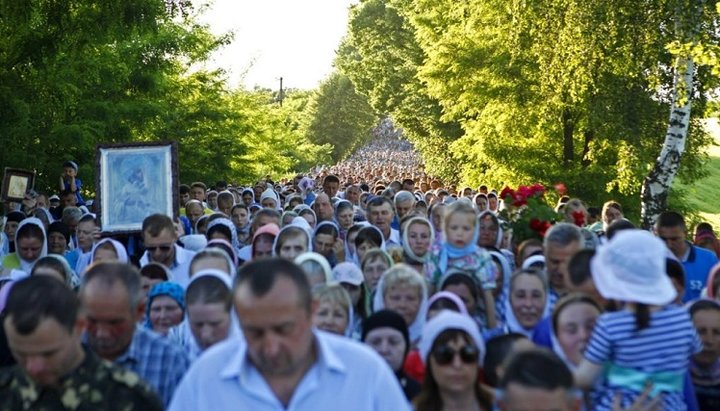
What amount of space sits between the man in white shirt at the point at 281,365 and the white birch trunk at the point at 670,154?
19.8 m

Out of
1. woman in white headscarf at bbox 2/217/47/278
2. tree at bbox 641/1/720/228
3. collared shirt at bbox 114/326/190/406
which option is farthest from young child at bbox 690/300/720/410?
tree at bbox 641/1/720/228

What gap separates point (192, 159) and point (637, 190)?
42.5ft

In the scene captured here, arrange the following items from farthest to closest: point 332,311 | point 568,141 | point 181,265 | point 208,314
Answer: point 568,141 < point 181,265 < point 332,311 < point 208,314

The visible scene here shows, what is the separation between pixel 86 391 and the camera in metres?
4.57

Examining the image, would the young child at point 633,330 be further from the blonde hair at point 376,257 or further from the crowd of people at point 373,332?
the blonde hair at point 376,257

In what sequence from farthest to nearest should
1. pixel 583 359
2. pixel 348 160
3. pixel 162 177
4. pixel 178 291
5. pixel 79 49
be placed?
pixel 348 160
pixel 79 49
pixel 162 177
pixel 178 291
pixel 583 359

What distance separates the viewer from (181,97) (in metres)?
37.2

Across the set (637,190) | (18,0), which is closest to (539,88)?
(637,190)

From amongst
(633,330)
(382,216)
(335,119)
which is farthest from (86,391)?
(335,119)

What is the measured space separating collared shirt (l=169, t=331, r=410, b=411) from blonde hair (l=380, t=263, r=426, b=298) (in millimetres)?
3935

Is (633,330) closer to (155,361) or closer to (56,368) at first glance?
(155,361)

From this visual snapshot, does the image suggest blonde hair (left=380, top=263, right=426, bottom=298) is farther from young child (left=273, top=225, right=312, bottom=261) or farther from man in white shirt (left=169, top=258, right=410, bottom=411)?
man in white shirt (left=169, top=258, right=410, bottom=411)

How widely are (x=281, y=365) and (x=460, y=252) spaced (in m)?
5.82

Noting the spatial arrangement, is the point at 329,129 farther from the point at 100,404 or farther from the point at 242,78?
the point at 100,404
